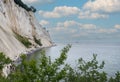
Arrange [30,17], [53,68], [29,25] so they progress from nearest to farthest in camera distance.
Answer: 1. [53,68]
2. [29,25]
3. [30,17]

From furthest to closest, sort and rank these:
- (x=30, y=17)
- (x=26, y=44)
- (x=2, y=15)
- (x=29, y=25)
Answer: (x=30, y=17), (x=29, y=25), (x=26, y=44), (x=2, y=15)

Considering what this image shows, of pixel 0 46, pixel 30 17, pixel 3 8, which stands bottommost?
pixel 0 46

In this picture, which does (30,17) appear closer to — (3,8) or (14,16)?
(14,16)

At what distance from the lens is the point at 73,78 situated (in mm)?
25406

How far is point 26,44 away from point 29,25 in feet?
101

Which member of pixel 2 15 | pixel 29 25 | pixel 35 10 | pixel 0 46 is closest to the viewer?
pixel 0 46

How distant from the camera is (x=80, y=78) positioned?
24.2m

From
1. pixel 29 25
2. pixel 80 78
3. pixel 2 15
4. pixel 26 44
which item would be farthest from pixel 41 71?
pixel 29 25

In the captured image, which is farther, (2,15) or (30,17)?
(30,17)

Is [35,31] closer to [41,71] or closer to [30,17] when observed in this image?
[30,17]

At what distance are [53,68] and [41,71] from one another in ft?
1.97

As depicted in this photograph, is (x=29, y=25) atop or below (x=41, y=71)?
atop

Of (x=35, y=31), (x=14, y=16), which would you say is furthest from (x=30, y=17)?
(x=14, y=16)

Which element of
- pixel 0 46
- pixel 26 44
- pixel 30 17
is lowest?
pixel 0 46
